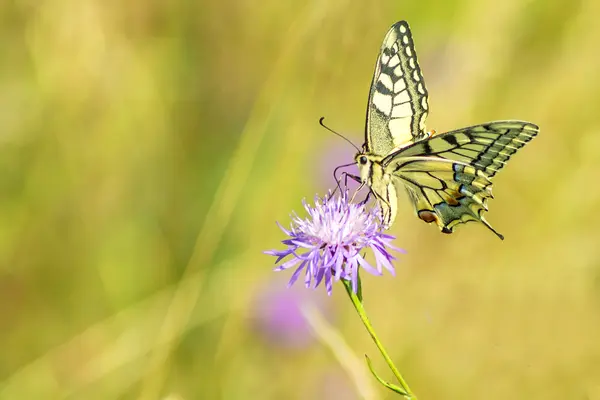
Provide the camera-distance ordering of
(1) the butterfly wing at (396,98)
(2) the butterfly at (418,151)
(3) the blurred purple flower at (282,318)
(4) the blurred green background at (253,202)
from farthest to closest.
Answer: (3) the blurred purple flower at (282,318)
(4) the blurred green background at (253,202)
(1) the butterfly wing at (396,98)
(2) the butterfly at (418,151)

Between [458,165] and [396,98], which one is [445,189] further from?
[396,98]

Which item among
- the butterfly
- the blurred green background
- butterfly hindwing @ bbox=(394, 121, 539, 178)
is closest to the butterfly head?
the butterfly

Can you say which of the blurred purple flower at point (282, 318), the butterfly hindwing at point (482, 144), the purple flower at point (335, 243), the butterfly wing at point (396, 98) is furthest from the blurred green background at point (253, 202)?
the butterfly hindwing at point (482, 144)

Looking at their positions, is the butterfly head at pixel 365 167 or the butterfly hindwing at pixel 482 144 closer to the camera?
the butterfly hindwing at pixel 482 144

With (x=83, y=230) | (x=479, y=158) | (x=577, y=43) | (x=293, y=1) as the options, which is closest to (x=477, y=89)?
(x=577, y=43)

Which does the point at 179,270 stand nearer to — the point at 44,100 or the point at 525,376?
the point at 44,100

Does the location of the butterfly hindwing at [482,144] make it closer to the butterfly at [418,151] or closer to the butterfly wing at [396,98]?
the butterfly at [418,151]

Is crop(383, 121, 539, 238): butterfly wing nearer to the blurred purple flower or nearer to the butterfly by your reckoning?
the butterfly

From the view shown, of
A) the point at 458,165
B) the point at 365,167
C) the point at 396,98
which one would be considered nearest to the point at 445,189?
the point at 458,165
